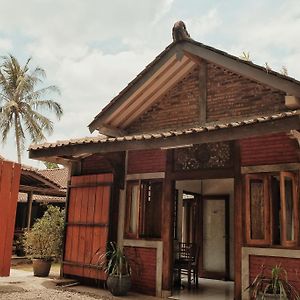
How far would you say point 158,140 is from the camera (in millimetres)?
6332

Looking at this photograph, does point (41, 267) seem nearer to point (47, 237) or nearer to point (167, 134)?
point (47, 237)

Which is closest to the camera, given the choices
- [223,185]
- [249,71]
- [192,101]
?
[249,71]

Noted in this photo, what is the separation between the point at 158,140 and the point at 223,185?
4402 mm

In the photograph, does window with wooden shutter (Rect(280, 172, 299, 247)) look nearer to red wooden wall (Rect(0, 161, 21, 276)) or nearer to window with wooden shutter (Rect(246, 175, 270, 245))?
window with wooden shutter (Rect(246, 175, 270, 245))

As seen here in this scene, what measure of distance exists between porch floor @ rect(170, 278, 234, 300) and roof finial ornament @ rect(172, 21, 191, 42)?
16.2 ft

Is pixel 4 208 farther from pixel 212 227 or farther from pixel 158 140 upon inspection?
pixel 212 227

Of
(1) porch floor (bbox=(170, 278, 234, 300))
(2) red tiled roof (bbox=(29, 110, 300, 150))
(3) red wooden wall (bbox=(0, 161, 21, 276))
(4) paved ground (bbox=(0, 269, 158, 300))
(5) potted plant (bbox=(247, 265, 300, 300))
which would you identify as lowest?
(1) porch floor (bbox=(170, 278, 234, 300))

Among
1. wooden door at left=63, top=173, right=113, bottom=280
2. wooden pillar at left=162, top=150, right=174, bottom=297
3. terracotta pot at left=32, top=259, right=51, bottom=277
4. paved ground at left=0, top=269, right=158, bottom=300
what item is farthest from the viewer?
terracotta pot at left=32, top=259, right=51, bottom=277

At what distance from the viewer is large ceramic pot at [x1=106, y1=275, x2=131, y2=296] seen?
23.2ft

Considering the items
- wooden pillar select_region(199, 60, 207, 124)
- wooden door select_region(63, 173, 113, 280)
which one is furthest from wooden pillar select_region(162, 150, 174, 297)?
wooden door select_region(63, 173, 113, 280)

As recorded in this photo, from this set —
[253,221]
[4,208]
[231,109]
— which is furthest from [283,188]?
[4,208]

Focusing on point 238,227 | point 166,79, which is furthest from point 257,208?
point 166,79

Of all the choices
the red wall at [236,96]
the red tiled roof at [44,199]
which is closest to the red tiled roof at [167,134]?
the red wall at [236,96]

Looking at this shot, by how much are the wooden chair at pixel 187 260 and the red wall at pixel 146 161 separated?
2.06m
